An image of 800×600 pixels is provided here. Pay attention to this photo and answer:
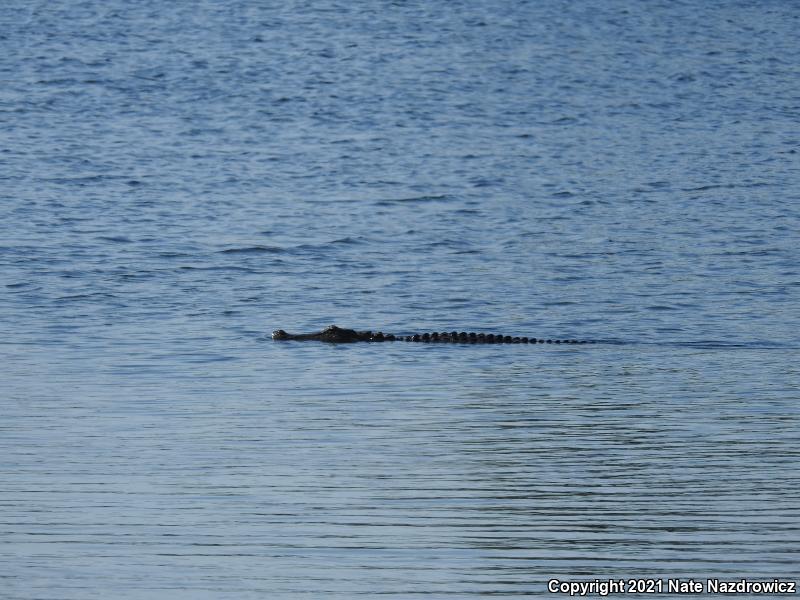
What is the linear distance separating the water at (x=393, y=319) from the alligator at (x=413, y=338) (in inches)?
9.8

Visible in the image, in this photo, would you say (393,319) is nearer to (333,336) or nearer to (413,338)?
(413,338)

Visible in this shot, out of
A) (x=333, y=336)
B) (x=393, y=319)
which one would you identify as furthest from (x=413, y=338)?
(x=393, y=319)

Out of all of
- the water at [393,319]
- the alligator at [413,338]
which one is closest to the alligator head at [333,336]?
the alligator at [413,338]

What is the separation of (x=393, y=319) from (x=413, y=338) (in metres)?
1.71

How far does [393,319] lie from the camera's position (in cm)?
1689

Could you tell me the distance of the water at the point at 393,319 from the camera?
27.4ft

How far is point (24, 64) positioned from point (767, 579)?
35.7 meters

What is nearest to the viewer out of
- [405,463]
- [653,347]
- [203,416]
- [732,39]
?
[405,463]

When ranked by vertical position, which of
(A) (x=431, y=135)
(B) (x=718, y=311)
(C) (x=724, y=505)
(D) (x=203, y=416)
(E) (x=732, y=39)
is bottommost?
→ (E) (x=732, y=39)

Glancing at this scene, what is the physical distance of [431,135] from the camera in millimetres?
32688

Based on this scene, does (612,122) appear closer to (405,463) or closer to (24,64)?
(24,64)

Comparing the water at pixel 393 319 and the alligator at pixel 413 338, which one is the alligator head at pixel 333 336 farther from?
the water at pixel 393 319

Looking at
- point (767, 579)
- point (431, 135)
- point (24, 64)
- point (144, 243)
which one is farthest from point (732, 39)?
point (767, 579)

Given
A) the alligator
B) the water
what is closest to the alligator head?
the alligator
